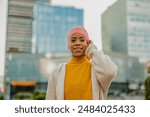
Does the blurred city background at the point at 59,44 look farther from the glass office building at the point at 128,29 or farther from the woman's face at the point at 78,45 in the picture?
the woman's face at the point at 78,45

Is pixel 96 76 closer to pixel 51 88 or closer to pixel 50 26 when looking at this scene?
pixel 51 88

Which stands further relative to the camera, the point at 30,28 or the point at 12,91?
the point at 30,28

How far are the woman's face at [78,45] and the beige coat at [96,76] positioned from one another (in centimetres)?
1

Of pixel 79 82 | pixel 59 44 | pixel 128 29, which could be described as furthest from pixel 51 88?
pixel 59 44

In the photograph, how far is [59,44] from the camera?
28.1m

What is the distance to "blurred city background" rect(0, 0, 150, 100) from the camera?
1786 cm

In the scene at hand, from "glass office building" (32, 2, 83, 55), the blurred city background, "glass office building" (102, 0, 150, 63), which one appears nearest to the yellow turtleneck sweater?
the blurred city background

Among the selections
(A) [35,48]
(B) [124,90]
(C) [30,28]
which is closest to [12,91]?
(B) [124,90]

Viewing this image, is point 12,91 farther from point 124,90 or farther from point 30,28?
point 30,28

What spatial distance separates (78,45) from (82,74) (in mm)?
71

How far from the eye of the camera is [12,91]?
16.9m

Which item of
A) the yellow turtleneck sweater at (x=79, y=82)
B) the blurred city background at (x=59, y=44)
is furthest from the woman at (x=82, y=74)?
the blurred city background at (x=59, y=44)

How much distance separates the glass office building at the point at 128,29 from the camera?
21672mm

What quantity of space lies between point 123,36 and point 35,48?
30.5 ft
